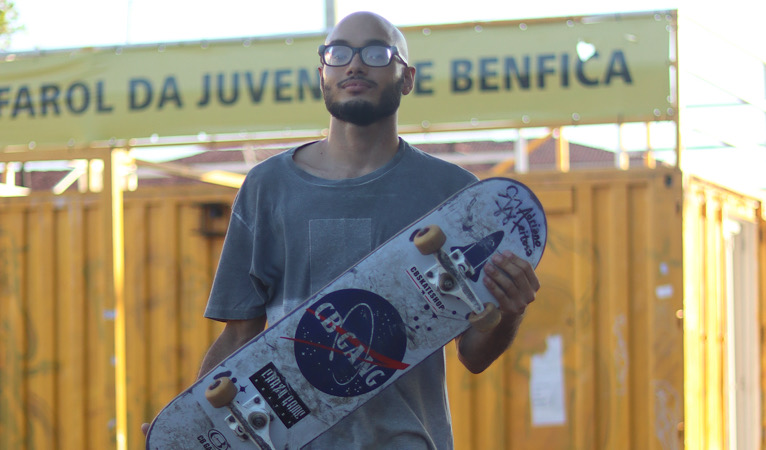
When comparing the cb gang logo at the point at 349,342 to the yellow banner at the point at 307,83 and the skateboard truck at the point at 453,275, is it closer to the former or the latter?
the skateboard truck at the point at 453,275

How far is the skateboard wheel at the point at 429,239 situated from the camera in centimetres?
226

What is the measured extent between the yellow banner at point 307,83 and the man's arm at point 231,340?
12.1ft

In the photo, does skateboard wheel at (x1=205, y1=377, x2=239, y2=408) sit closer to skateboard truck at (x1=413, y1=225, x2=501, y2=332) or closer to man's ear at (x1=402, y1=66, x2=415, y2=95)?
skateboard truck at (x1=413, y1=225, x2=501, y2=332)

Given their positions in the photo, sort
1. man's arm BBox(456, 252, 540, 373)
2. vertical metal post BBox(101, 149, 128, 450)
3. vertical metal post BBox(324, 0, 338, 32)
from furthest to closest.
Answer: vertical metal post BBox(324, 0, 338, 32) → vertical metal post BBox(101, 149, 128, 450) → man's arm BBox(456, 252, 540, 373)

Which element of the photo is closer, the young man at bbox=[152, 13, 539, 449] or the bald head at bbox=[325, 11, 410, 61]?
the young man at bbox=[152, 13, 539, 449]

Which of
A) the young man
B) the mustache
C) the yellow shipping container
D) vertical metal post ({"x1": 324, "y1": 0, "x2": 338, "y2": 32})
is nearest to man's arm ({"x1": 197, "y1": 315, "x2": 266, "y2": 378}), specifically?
the young man

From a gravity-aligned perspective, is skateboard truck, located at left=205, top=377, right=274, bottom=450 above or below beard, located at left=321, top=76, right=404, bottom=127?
below

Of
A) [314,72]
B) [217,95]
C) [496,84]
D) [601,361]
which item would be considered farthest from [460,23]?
[601,361]

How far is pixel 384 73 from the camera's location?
2.42m

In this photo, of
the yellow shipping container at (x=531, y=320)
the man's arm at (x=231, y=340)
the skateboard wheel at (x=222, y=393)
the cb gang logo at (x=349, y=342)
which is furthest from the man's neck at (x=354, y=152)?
→ the yellow shipping container at (x=531, y=320)

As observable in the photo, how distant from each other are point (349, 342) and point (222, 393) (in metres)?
0.34

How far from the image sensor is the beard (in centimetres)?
240

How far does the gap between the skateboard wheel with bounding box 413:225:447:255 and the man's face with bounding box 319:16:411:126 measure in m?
0.35

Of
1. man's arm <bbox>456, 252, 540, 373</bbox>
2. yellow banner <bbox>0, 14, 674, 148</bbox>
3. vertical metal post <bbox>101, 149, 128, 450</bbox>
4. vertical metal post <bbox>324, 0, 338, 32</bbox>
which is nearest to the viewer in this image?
man's arm <bbox>456, 252, 540, 373</bbox>
